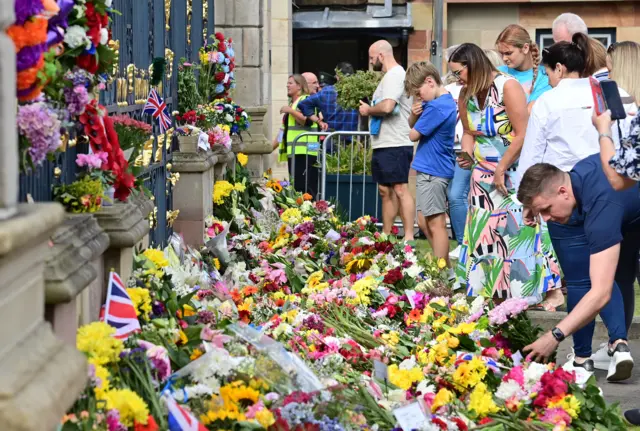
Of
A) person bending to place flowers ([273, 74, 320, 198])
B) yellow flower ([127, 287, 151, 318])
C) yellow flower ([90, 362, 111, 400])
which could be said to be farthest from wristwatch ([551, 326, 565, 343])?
person bending to place flowers ([273, 74, 320, 198])

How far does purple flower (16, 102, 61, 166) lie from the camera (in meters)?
2.90

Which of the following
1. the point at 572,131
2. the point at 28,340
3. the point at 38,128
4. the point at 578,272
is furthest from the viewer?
the point at 572,131

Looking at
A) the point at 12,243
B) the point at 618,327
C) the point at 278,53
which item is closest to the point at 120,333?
the point at 12,243

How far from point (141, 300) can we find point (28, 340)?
171 cm

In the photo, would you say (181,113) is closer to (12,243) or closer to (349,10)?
(12,243)

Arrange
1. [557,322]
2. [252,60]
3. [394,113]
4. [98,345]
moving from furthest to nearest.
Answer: [252,60] < [394,113] < [557,322] < [98,345]

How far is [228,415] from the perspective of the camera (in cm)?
360

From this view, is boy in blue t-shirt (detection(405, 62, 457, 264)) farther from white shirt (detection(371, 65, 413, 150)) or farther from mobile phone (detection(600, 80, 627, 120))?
mobile phone (detection(600, 80, 627, 120))

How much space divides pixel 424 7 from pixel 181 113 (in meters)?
13.5

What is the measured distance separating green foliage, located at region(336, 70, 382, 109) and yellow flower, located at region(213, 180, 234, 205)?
414 centimetres

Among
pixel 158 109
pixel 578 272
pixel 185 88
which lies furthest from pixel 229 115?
pixel 578 272

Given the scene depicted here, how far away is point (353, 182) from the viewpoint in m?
12.8

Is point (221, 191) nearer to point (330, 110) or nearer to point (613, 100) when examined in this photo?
point (613, 100)

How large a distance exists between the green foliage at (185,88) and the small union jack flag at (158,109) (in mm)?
800
